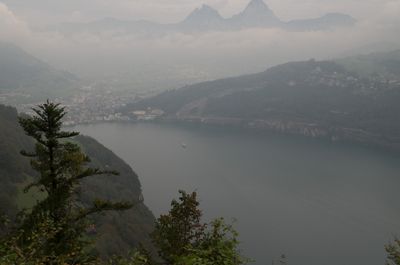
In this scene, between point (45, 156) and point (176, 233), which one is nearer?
point (45, 156)

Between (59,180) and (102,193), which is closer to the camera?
(59,180)

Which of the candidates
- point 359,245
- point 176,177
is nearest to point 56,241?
point 359,245

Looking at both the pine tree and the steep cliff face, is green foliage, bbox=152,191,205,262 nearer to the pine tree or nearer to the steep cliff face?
Result: the pine tree

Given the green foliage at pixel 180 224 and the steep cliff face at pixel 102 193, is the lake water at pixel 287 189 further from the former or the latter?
the green foliage at pixel 180 224

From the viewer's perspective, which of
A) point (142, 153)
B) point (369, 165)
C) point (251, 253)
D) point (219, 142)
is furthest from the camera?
point (219, 142)

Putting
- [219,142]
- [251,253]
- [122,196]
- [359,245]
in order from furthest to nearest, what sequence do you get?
[219,142]
[122,196]
[359,245]
[251,253]

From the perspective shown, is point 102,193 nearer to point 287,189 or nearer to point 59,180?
point 287,189

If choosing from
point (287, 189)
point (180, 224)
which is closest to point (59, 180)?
point (180, 224)

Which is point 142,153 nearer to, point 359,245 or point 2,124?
point 2,124
